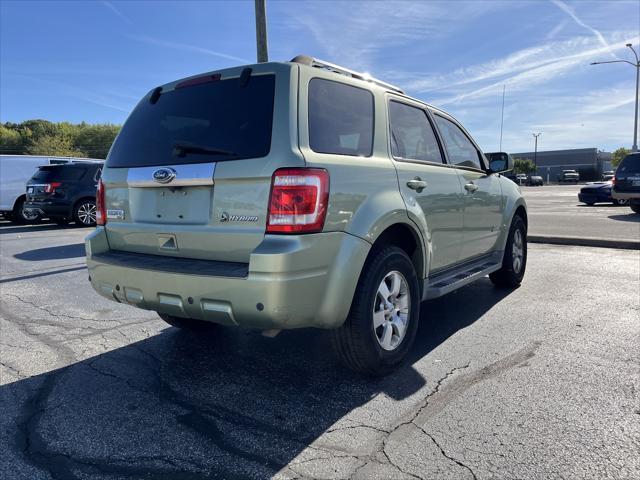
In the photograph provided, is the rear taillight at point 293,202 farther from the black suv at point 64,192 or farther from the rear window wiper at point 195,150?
the black suv at point 64,192

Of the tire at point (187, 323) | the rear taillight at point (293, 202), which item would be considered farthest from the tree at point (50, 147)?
the rear taillight at point (293, 202)

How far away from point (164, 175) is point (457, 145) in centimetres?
284

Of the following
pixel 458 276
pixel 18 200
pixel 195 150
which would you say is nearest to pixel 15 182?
pixel 18 200

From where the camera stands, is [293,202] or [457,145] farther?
[457,145]

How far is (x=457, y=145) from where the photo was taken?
4.59m

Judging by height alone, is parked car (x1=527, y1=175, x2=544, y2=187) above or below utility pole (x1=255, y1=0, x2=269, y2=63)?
below

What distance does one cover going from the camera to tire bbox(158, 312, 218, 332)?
156 inches

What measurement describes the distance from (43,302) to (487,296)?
4843 millimetres

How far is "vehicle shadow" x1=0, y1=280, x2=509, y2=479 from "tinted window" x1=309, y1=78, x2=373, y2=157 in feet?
4.91

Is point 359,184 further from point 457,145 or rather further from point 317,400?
point 457,145

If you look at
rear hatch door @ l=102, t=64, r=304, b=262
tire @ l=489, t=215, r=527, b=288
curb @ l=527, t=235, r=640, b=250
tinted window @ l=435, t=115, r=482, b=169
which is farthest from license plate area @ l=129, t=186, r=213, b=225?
curb @ l=527, t=235, r=640, b=250

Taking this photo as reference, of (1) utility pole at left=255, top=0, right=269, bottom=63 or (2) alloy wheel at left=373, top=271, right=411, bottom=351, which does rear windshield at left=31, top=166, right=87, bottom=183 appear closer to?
(1) utility pole at left=255, top=0, right=269, bottom=63

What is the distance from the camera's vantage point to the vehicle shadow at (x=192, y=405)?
2305 mm

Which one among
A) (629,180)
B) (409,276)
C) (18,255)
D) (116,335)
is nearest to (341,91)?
(409,276)
